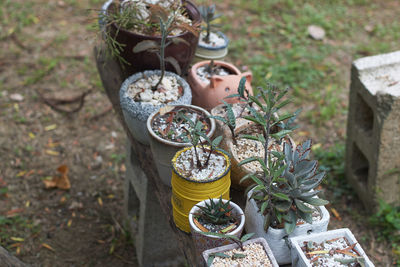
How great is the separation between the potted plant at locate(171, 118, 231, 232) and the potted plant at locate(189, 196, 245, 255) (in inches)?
1.6

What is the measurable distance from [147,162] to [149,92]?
0.28m

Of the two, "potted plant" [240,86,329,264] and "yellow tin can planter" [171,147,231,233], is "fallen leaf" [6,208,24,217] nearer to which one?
"yellow tin can planter" [171,147,231,233]

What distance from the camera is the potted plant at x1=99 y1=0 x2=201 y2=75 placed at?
1.96 meters

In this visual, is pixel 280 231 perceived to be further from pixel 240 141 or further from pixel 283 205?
pixel 240 141

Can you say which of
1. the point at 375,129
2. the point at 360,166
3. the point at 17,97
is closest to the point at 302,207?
the point at 375,129

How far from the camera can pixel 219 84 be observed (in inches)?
75.2

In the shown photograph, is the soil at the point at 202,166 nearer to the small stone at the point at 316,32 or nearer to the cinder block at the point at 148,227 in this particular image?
the cinder block at the point at 148,227

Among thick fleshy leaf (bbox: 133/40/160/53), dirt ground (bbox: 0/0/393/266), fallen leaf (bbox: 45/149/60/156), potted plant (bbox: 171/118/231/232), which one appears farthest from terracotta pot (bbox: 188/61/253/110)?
fallen leaf (bbox: 45/149/60/156)

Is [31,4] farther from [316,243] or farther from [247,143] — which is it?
[316,243]

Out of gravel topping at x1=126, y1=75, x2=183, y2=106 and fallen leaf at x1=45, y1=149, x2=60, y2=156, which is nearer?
gravel topping at x1=126, y1=75, x2=183, y2=106

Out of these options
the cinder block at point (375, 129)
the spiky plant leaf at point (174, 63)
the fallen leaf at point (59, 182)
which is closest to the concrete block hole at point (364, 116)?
the cinder block at point (375, 129)

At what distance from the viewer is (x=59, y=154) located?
3.35m

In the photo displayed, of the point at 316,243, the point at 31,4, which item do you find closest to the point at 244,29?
the point at 31,4

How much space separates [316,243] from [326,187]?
1846mm
